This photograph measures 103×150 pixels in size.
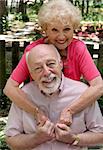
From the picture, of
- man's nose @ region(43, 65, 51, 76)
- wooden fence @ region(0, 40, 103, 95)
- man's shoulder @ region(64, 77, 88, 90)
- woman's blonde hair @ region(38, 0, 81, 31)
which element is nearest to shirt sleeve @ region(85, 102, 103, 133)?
man's shoulder @ region(64, 77, 88, 90)

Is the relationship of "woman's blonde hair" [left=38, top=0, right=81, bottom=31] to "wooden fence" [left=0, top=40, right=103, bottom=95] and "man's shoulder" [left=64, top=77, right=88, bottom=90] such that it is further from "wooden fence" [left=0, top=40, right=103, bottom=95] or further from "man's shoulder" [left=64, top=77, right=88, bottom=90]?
"wooden fence" [left=0, top=40, right=103, bottom=95]

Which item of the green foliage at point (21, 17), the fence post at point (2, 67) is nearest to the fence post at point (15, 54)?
the fence post at point (2, 67)

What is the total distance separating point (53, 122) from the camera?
6.98ft

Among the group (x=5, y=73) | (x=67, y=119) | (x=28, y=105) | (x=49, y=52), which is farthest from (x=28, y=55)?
(x=5, y=73)

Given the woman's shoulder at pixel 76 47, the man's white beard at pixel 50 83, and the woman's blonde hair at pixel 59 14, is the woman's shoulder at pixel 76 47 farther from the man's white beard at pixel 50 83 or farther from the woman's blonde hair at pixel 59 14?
the man's white beard at pixel 50 83

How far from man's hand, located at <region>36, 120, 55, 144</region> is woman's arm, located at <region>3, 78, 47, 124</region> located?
38mm

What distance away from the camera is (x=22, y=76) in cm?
216

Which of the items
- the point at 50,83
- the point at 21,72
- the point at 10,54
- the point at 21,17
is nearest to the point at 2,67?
the point at 10,54

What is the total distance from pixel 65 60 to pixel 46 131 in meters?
0.41

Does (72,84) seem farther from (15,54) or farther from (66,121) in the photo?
(15,54)

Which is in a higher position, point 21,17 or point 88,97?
point 21,17

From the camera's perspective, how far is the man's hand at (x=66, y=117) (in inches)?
80.4

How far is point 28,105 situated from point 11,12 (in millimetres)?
5883

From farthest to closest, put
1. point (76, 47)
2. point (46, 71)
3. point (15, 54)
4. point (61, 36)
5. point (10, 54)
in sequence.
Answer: point (10, 54), point (15, 54), point (76, 47), point (61, 36), point (46, 71)
